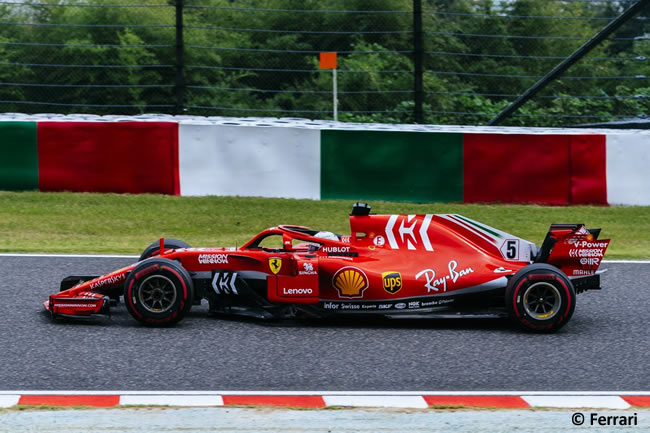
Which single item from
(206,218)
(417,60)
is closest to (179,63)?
(206,218)

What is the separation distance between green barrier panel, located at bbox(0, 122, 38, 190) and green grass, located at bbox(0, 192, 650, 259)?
6.4 inches

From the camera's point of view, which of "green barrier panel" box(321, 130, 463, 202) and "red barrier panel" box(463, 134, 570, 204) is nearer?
"red barrier panel" box(463, 134, 570, 204)

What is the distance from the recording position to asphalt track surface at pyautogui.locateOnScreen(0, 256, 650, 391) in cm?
589

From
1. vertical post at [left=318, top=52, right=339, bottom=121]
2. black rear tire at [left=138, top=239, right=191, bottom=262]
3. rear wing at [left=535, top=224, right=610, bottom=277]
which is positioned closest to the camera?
rear wing at [left=535, top=224, right=610, bottom=277]

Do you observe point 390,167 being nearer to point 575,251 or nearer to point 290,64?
point 290,64

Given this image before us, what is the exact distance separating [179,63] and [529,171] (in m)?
5.28

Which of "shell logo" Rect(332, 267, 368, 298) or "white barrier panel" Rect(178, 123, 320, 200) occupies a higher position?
"white barrier panel" Rect(178, 123, 320, 200)

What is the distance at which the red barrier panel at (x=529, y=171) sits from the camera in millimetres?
12438

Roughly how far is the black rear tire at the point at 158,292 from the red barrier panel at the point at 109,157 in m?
5.57

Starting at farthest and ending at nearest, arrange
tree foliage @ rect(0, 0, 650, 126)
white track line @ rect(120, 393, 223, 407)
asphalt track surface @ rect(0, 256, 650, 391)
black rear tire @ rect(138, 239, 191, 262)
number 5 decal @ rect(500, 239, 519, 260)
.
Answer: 1. tree foliage @ rect(0, 0, 650, 126)
2. black rear tire @ rect(138, 239, 191, 262)
3. number 5 decal @ rect(500, 239, 519, 260)
4. asphalt track surface @ rect(0, 256, 650, 391)
5. white track line @ rect(120, 393, 223, 407)

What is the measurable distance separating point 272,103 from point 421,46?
305cm

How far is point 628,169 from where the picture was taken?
41.2ft

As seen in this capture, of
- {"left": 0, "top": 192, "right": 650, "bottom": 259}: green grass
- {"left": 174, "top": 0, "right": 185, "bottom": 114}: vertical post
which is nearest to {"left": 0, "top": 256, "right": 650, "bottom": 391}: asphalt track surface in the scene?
{"left": 0, "top": 192, "right": 650, "bottom": 259}: green grass

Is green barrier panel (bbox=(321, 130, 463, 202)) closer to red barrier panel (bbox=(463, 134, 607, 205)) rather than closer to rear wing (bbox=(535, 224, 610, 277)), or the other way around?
red barrier panel (bbox=(463, 134, 607, 205))
